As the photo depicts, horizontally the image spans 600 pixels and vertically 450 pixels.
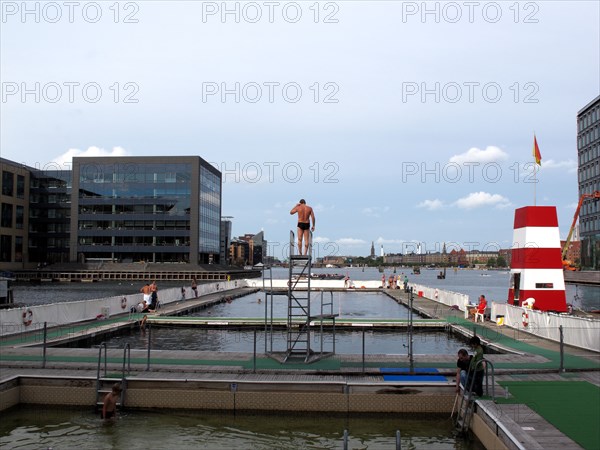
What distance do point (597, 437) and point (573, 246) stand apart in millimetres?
174609

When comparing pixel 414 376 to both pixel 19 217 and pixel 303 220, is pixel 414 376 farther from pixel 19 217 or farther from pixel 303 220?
pixel 19 217

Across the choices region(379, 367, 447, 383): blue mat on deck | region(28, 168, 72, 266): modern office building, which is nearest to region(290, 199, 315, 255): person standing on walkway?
region(379, 367, 447, 383): blue mat on deck

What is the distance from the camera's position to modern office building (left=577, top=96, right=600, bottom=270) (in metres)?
120

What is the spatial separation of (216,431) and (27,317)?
51.7 ft

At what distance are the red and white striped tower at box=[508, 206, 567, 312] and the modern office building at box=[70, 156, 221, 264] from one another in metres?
99.7

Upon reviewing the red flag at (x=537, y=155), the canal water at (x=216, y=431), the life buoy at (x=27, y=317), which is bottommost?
the canal water at (x=216, y=431)

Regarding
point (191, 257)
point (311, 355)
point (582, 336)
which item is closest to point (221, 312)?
point (311, 355)

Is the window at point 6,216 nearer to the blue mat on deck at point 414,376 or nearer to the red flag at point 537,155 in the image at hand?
the red flag at point 537,155

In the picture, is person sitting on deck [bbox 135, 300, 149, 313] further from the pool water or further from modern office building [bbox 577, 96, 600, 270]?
modern office building [bbox 577, 96, 600, 270]

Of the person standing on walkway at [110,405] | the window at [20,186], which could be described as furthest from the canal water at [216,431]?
the window at [20,186]

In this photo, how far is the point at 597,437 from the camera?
36.1 feet

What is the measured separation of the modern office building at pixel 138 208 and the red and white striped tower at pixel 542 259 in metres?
99.7

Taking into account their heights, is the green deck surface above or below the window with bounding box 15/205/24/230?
below

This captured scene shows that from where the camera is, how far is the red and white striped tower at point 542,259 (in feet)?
99.4
